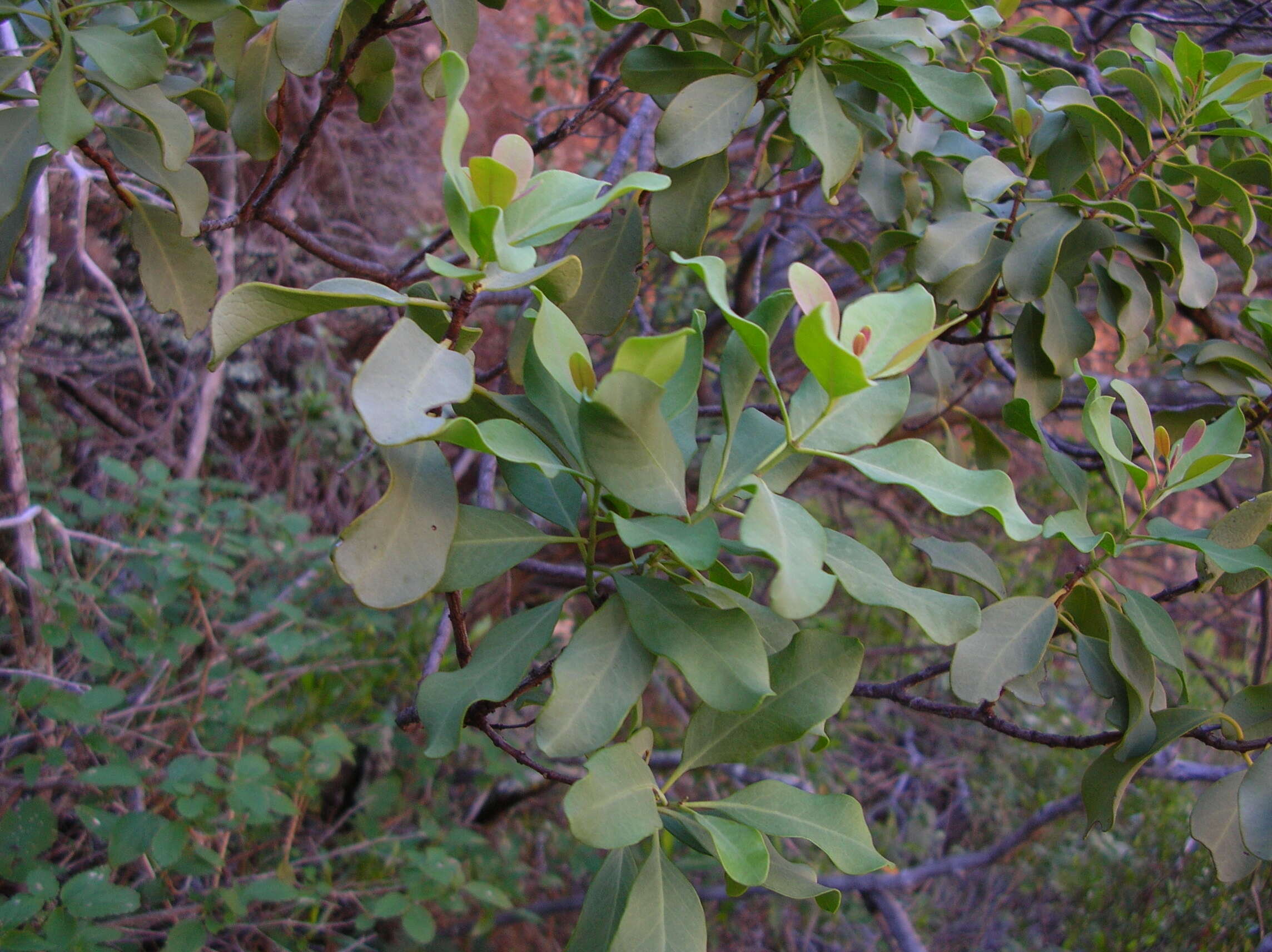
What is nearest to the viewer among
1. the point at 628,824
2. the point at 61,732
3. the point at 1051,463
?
the point at 628,824

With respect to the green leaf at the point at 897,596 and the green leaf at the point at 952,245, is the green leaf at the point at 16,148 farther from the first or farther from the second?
the green leaf at the point at 952,245

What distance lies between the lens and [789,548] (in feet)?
1.78

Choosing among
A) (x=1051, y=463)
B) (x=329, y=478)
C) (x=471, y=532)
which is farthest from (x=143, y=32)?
(x=329, y=478)

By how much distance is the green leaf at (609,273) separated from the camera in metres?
1.03

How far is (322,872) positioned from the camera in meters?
2.19

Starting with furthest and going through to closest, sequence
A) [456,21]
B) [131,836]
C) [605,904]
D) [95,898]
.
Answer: [131,836] < [95,898] < [456,21] < [605,904]

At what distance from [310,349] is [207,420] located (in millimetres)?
795

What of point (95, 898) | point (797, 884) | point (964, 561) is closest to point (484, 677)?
point (797, 884)

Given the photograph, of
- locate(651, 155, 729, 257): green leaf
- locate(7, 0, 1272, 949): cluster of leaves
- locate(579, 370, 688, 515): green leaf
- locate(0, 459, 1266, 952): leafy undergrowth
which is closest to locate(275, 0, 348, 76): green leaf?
locate(7, 0, 1272, 949): cluster of leaves

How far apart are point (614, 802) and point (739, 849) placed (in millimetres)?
109

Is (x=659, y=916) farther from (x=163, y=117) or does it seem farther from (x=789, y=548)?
(x=163, y=117)

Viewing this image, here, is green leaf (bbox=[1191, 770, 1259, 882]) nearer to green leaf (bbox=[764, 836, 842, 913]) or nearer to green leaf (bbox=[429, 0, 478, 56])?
green leaf (bbox=[764, 836, 842, 913])

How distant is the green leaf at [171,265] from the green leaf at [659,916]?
914mm

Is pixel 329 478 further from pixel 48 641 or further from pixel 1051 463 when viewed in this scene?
pixel 1051 463
